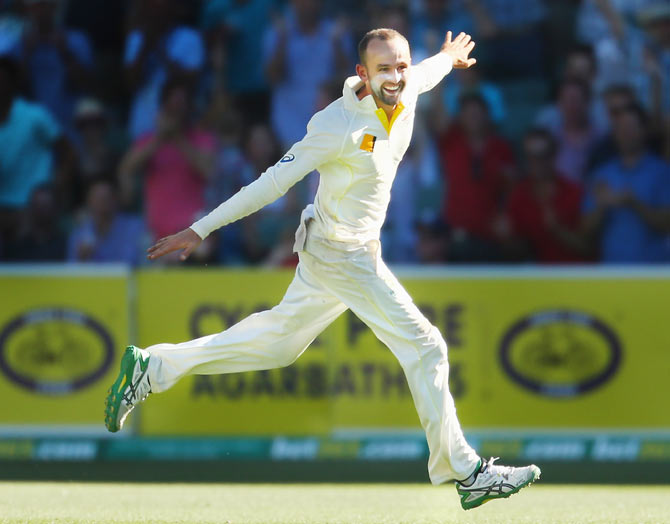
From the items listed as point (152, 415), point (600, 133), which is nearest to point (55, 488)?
point (152, 415)

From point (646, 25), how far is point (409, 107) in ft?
20.7

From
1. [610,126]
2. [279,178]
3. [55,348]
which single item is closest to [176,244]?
[279,178]

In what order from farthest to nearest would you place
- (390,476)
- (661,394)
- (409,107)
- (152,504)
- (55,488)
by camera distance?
(661,394) → (390,476) → (55,488) → (152,504) → (409,107)

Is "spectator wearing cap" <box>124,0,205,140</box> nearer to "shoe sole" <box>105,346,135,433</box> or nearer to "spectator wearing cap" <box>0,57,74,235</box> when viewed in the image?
"spectator wearing cap" <box>0,57,74,235</box>

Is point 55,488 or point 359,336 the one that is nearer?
point 55,488

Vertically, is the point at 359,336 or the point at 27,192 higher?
the point at 27,192

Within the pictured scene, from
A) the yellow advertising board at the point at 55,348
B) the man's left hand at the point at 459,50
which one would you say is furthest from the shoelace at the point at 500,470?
the yellow advertising board at the point at 55,348

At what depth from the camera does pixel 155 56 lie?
10977 mm

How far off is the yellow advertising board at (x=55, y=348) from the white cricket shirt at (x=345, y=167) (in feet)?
13.6

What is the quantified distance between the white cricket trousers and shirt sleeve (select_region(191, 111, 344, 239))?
1.40 feet

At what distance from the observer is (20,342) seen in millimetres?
9375

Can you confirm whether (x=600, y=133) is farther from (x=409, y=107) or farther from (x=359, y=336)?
(x=409, y=107)

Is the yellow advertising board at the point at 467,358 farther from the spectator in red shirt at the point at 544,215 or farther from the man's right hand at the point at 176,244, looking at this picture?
the man's right hand at the point at 176,244

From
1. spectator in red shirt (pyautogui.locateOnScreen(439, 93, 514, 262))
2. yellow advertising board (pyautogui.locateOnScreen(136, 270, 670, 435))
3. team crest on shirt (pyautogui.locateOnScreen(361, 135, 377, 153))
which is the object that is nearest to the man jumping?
team crest on shirt (pyautogui.locateOnScreen(361, 135, 377, 153))
